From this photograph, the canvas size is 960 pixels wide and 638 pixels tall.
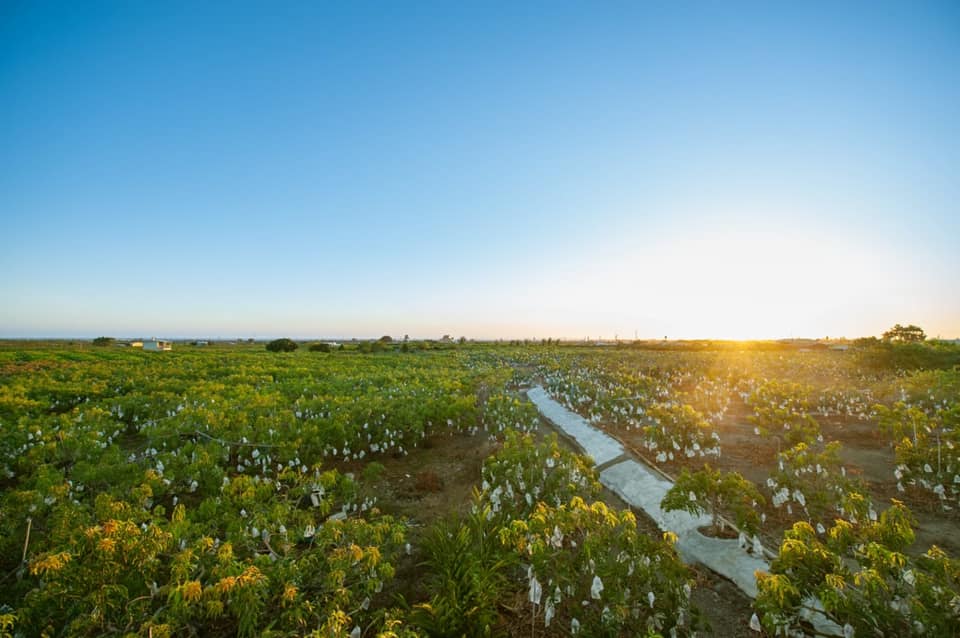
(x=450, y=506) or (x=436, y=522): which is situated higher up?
(x=436, y=522)

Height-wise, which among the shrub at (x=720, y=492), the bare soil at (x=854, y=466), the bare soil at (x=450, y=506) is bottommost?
the bare soil at (x=450, y=506)

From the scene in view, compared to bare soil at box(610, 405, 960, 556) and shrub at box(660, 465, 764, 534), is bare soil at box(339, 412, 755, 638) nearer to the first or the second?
shrub at box(660, 465, 764, 534)

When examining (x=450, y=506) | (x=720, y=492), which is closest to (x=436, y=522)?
(x=450, y=506)

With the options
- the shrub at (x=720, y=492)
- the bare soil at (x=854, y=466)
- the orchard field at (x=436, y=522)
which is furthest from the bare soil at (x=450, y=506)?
the bare soil at (x=854, y=466)

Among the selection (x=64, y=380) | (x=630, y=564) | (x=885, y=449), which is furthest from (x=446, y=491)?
(x=64, y=380)

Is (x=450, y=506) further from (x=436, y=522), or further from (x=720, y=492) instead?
(x=720, y=492)

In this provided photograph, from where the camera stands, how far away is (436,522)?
800 cm

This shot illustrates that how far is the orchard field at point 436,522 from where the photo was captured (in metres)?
4.13

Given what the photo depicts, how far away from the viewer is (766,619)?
385cm

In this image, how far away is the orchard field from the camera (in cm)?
413

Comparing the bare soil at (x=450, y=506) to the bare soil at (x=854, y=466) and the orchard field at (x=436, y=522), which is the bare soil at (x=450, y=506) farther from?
the bare soil at (x=854, y=466)

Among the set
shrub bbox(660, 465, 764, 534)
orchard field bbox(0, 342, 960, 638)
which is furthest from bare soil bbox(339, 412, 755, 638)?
shrub bbox(660, 465, 764, 534)

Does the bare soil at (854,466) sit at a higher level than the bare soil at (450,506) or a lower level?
higher

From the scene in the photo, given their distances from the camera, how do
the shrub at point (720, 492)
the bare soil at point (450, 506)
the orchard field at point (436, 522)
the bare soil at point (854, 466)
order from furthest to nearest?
the bare soil at point (854, 466) → the shrub at point (720, 492) → the bare soil at point (450, 506) → the orchard field at point (436, 522)
